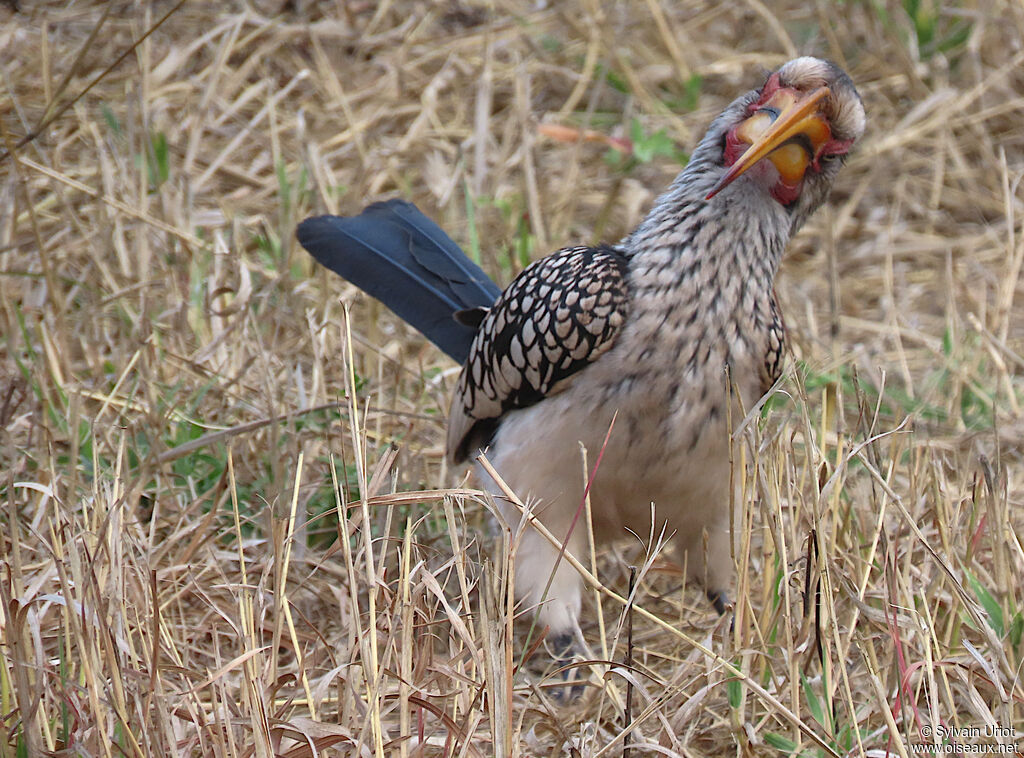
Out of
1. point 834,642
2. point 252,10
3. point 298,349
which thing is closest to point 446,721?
point 834,642

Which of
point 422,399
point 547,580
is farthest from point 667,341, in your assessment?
point 422,399

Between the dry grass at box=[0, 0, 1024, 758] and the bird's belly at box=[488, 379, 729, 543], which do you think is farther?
the bird's belly at box=[488, 379, 729, 543]

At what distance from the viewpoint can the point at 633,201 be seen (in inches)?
159

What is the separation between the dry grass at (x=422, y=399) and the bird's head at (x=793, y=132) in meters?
0.37

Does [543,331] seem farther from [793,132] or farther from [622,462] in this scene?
[793,132]

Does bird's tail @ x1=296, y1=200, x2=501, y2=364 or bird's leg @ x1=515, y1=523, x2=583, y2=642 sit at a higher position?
bird's tail @ x1=296, y1=200, x2=501, y2=364

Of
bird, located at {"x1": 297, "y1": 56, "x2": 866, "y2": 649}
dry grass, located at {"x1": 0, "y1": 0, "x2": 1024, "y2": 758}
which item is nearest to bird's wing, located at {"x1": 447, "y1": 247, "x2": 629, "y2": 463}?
bird, located at {"x1": 297, "y1": 56, "x2": 866, "y2": 649}

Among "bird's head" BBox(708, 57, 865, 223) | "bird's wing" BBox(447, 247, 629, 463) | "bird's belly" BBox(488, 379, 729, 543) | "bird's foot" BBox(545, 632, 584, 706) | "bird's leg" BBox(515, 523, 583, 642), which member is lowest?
"bird's foot" BBox(545, 632, 584, 706)

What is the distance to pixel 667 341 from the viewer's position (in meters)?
2.13

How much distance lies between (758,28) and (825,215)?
1178 mm

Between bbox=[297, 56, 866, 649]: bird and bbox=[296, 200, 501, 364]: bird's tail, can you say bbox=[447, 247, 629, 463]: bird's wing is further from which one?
bbox=[296, 200, 501, 364]: bird's tail

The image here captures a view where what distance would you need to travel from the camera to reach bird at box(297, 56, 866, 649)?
213 cm

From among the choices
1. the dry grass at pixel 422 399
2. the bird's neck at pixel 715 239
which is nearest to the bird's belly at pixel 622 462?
the dry grass at pixel 422 399

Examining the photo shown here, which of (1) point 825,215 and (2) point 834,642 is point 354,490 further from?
(1) point 825,215
